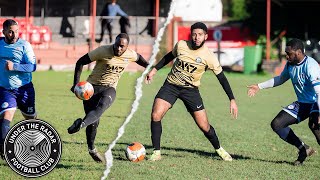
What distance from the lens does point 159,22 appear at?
116ft

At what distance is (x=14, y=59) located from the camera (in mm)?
10797

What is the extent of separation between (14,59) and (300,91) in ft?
13.7

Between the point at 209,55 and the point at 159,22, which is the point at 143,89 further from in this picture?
the point at 209,55

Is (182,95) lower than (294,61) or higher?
lower

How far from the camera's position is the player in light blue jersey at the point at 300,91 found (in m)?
11.1

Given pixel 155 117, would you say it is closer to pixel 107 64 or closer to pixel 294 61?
pixel 107 64

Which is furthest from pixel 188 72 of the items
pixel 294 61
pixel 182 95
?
pixel 294 61

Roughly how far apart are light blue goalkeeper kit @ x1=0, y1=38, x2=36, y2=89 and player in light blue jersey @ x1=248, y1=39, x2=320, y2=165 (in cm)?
327

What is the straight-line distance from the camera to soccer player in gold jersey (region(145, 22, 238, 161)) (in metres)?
11.2

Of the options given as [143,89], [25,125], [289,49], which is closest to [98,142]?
[289,49]

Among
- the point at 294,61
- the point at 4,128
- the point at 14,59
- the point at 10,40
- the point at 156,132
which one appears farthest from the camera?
the point at 156,132

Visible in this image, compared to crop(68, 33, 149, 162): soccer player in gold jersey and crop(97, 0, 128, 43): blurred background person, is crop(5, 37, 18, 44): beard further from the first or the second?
crop(97, 0, 128, 43): blurred background person

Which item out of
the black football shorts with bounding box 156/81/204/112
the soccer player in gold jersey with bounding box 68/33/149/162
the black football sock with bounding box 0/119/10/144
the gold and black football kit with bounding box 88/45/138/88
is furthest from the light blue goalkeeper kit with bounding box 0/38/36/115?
the black football shorts with bounding box 156/81/204/112

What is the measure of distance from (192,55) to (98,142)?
2.73 meters
